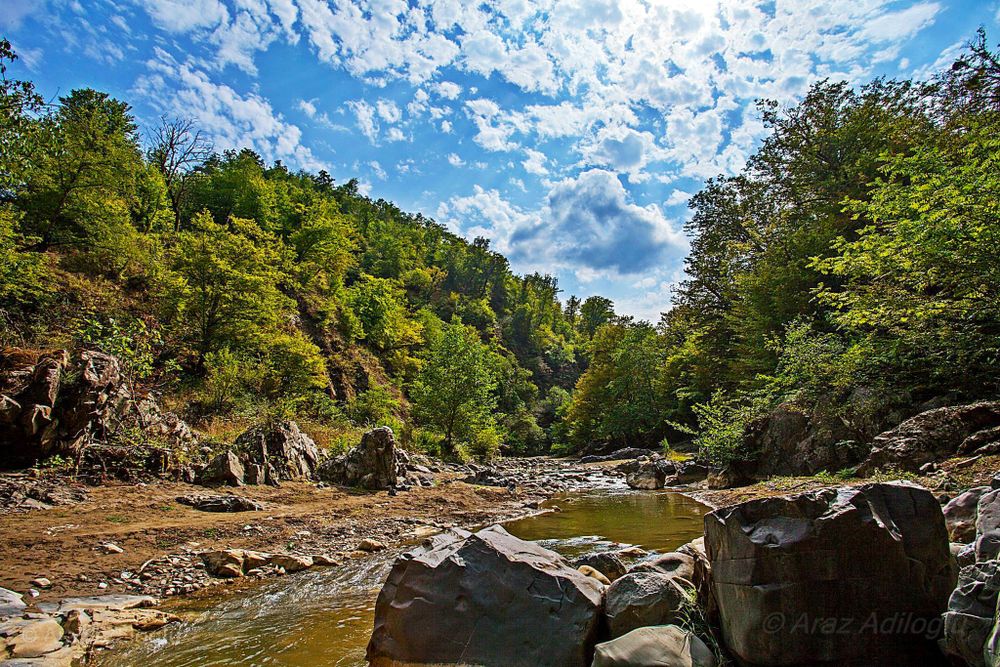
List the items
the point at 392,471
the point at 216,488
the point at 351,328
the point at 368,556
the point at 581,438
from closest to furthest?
the point at 368,556, the point at 216,488, the point at 392,471, the point at 351,328, the point at 581,438

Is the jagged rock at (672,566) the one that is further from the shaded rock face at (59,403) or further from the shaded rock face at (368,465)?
the shaded rock face at (59,403)

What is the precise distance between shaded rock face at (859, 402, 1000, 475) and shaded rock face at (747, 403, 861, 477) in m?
2.34

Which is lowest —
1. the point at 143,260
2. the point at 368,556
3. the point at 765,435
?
the point at 368,556

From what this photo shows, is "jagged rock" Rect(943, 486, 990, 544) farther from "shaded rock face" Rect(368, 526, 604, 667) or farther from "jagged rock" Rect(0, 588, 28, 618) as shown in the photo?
"jagged rock" Rect(0, 588, 28, 618)

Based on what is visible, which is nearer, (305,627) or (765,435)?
(305,627)

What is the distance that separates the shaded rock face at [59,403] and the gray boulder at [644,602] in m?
12.4

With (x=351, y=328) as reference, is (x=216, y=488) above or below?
below

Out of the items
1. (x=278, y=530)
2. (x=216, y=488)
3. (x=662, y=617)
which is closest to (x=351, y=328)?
(x=216, y=488)

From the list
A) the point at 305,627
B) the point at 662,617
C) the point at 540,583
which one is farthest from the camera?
the point at 305,627

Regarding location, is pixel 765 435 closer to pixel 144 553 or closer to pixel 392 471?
pixel 392 471

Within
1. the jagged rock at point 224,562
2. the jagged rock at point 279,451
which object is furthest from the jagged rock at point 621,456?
the jagged rock at point 224,562

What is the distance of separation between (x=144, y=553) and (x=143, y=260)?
20.3 meters

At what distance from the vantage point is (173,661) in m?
4.54

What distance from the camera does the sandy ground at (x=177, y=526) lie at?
6.38 m
